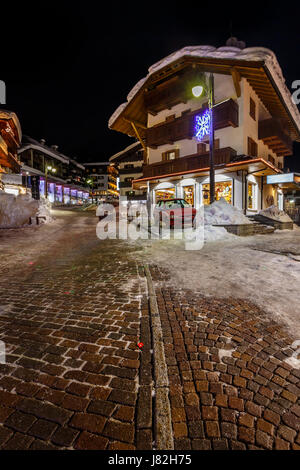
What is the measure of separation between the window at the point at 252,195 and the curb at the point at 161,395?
61.4ft

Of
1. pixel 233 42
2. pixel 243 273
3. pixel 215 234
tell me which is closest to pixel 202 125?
pixel 233 42

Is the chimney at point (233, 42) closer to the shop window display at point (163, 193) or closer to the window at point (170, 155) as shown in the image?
the window at point (170, 155)

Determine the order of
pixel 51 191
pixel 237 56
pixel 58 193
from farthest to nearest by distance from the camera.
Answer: pixel 58 193, pixel 51 191, pixel 237 56

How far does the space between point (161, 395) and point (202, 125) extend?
2012cm

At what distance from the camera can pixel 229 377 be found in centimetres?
213

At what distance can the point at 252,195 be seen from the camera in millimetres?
19375

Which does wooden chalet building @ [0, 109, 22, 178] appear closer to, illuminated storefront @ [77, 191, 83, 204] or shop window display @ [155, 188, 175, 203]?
shop window display @ [155, 188, 175, 203]

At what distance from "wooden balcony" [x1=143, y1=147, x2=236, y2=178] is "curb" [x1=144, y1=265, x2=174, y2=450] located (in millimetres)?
16400

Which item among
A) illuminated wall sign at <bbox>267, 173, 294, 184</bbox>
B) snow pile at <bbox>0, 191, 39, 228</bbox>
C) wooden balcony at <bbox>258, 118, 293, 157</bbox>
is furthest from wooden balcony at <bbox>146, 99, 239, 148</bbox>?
snow pile at <bbox>0, 191, 39, 228</bbox>

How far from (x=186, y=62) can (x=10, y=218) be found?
19.0m

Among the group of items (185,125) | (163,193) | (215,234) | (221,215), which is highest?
(185,125)

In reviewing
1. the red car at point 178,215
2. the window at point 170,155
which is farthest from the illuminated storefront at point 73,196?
the red car at point 178,215

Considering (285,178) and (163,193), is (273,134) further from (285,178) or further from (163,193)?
(163,193)
